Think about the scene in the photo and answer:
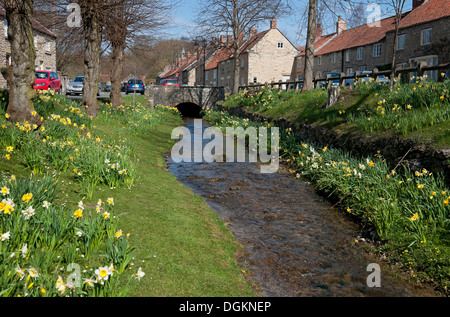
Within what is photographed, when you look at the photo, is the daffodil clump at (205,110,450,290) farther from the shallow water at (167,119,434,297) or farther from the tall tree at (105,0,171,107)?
the tall tree at (105,0,171,107)

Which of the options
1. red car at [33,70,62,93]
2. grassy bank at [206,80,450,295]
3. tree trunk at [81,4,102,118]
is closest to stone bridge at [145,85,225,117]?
red car at [33,70,62,93]

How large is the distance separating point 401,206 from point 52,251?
531 cm

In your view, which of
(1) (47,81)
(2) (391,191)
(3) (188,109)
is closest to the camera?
(2) (391,191)

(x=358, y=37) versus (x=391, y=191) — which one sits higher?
(x=358, y=37)

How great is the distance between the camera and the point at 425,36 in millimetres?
31781

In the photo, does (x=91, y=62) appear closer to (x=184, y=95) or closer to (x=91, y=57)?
(x=91, y=57)

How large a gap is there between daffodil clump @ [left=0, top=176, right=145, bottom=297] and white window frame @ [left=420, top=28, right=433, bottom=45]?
34.6m

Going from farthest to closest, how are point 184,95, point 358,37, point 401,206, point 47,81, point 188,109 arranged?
point 188,109, point 358,37, point 184,95, point 47,81, point 401,206

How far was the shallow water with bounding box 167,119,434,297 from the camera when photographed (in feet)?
15.4

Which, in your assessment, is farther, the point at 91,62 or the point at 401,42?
the point at 401,42

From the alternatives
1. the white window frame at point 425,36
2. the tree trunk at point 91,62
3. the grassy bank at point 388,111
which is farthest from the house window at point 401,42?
the tree trunk at point 91,62

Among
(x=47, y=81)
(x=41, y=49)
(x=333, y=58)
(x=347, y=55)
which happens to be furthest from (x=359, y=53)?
(x=41, y=49)
